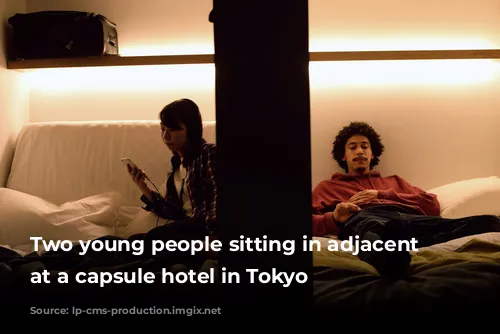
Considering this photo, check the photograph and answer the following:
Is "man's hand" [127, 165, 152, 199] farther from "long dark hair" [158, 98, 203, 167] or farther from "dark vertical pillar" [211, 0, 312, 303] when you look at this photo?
"dark vertical pillar" [211, 0, 312, 303]

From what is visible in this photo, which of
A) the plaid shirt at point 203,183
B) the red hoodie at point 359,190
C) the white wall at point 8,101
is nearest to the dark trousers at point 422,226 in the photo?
the red hoodie at point 359,190

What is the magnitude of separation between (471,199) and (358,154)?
21.1 inches

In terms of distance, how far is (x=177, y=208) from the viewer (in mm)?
2109

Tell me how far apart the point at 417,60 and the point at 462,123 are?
419 millimetres

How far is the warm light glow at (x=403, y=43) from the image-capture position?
2725 mm

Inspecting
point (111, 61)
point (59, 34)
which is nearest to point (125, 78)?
point (111, 61)

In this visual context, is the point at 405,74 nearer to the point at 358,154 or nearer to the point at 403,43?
the point at 403,43

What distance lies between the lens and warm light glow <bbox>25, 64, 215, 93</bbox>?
108 inches

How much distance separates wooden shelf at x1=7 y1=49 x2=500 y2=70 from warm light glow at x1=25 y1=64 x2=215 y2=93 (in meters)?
0.16

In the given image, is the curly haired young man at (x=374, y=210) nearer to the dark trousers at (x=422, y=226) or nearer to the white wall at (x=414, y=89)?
the dark trousers at (x=422, y=226)

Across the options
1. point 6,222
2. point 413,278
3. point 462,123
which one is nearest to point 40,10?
point 6,222

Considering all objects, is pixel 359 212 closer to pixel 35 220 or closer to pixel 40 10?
pixel 35 220

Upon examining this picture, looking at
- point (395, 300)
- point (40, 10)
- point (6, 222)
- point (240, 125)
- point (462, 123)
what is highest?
point (40, 10)

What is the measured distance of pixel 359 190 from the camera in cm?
242
